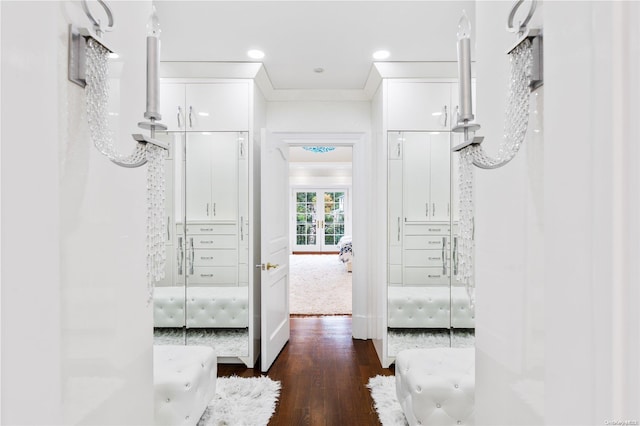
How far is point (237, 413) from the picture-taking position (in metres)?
2.28

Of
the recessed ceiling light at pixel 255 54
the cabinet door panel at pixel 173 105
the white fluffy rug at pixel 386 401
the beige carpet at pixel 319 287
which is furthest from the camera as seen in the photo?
the beige carpet at pixel 319 287

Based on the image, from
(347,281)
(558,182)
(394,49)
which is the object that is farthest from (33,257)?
(347,281)

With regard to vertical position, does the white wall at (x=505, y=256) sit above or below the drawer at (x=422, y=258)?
above

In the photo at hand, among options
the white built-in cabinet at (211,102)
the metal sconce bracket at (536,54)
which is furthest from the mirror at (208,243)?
the metal sconce bracket at (536,54)

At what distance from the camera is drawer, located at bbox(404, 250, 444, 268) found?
3096 mm

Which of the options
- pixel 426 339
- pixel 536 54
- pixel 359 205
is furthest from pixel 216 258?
pixel 536 54

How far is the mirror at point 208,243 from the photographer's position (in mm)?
3025

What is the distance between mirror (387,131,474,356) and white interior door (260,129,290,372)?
984 millimetres

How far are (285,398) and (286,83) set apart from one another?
2.68m

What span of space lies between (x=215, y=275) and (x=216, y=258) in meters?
0.15

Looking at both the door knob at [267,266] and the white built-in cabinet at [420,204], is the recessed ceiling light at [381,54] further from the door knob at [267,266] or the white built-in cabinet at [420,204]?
the door knob at [267,266]

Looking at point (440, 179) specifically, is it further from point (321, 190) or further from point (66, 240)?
point (321, 190)

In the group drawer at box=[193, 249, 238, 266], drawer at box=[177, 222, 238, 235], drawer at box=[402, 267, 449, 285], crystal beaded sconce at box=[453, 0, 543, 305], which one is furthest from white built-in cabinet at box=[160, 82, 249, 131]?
crystal beaded sconce at box=[453, 0, 543, 305]

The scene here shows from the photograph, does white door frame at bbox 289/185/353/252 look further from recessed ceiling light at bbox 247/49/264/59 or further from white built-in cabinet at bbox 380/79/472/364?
recessed ceiling light at bbox 247/49/264/59
